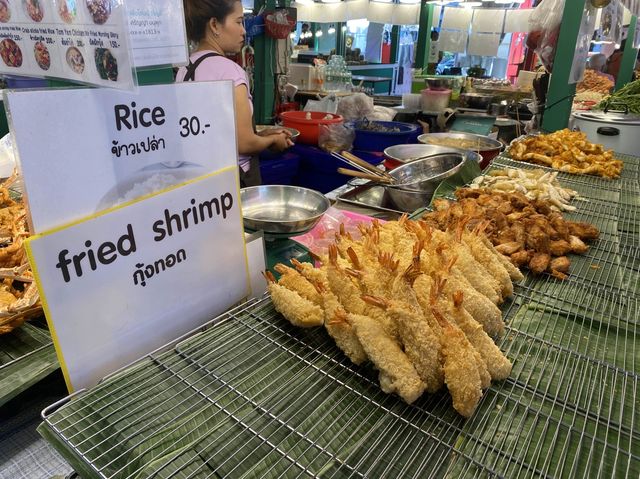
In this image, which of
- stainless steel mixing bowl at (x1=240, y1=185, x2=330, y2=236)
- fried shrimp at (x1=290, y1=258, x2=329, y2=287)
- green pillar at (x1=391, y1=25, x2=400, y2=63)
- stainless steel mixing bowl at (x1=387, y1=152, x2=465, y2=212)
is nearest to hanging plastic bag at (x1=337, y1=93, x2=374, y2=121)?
stainless steel mixing bowl at (x1=387, y1=152, x2=465, y2=212)

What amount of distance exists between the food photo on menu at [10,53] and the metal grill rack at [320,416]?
1102 mm

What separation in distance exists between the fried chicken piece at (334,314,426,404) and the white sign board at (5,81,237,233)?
2.61 feet

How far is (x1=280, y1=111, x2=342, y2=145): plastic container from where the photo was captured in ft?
19.2

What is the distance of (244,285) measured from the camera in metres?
1.80

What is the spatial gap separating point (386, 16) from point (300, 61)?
8211mm

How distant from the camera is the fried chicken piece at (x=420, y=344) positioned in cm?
145

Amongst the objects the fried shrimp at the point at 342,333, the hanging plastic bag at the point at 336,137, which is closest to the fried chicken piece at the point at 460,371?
the fried shrimp at the point at 342,333

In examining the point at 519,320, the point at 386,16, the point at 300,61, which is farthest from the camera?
the point at 386,16

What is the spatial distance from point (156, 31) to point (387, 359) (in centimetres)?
129

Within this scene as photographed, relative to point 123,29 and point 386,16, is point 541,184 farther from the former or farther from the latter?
point 386,16

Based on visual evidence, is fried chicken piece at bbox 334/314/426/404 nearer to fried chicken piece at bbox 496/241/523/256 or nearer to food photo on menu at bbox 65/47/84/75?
food photo on menu at bbox 65/47/84/75

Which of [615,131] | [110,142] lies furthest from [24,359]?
[615,131]

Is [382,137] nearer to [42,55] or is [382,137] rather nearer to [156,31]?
[156,31]

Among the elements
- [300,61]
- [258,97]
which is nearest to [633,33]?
[300,61]
